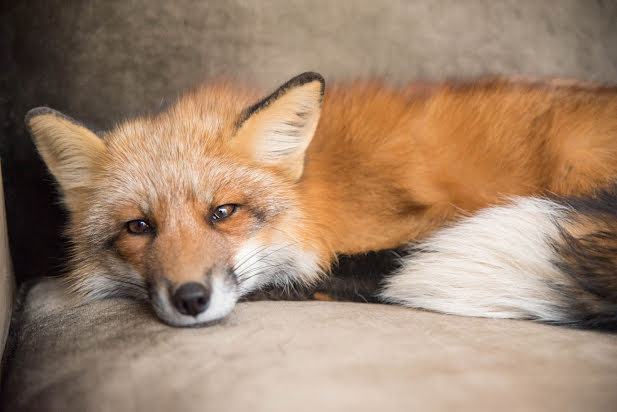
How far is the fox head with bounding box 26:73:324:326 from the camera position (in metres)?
1.28

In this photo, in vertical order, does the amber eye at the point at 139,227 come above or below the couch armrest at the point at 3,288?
above

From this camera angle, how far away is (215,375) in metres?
0.83

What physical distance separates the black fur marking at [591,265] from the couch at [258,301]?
0.05 metres

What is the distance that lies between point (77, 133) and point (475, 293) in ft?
3.75

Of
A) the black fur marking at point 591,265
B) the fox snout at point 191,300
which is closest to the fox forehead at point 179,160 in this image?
the fox snout at point 191,300

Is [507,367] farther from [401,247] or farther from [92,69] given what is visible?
[92,69]

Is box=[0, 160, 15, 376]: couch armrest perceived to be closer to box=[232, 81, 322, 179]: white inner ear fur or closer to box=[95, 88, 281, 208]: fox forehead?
box=[95, 88, 281, 208]: fox forehead

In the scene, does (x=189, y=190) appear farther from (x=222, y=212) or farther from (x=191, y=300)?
(x=191, y=300)

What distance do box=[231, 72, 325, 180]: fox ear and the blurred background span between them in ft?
1.26

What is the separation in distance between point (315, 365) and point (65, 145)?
995 millimetres

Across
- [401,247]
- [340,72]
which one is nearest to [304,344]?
[401,247]

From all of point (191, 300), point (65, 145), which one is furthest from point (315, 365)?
point (65, 145)

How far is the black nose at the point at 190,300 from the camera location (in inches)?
42.6

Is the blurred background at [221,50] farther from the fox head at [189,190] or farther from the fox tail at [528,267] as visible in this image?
the fox tail at [528,267]
